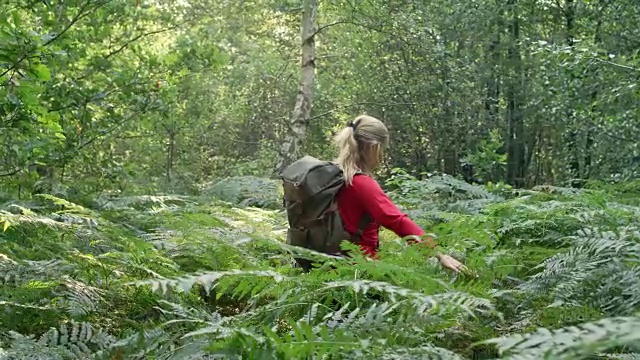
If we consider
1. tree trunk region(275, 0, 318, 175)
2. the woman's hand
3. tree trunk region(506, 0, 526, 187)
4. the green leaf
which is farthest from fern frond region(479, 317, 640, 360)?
tree trunk region(506, 0, 526, 187)

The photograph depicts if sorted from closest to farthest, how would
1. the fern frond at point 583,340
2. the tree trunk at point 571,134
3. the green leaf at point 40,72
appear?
1. the fern frond at point 583,340
2. the green leaf at point 40,72
3. the tree trunk at point 571,134

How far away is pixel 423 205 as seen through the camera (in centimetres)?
881

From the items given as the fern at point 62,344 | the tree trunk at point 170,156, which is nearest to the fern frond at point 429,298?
the fern at point 62,344

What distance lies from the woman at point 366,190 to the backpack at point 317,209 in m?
0.07

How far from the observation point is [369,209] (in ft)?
13.0

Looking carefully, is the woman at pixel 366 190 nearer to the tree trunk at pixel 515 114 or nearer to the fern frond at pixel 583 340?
the fern frond at pixel 583 340

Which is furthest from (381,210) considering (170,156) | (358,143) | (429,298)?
(170,156)

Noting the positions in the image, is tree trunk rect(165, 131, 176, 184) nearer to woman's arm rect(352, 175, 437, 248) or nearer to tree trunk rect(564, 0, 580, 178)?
tree trunk rect(564, 0, 580, 178)

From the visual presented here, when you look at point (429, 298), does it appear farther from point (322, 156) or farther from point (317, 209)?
point (322, 156)

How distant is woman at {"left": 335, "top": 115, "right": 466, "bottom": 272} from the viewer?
3894 mm

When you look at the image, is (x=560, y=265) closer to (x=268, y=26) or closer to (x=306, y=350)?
(x=306, y=350)

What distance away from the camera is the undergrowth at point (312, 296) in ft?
7.70

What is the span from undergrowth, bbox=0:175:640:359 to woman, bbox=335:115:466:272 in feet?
0.52

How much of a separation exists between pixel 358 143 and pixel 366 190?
37 centimetres
